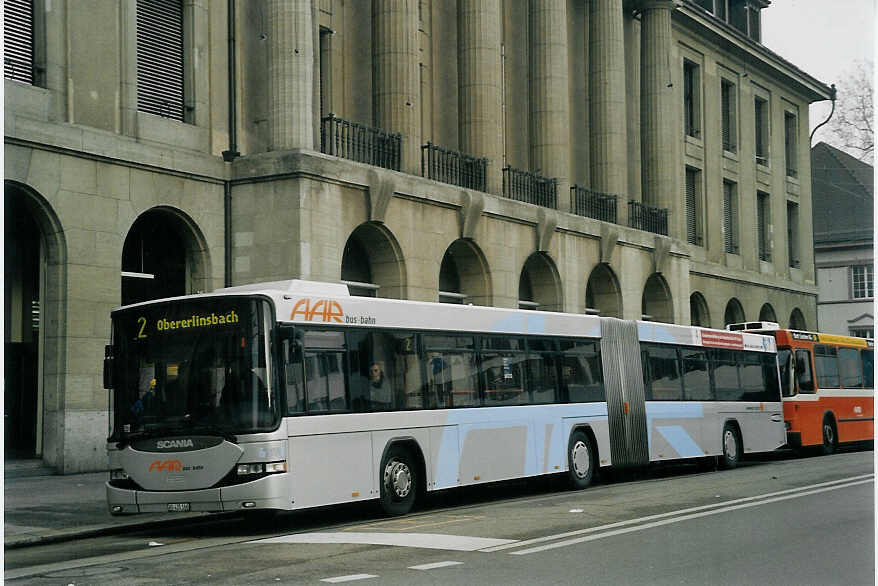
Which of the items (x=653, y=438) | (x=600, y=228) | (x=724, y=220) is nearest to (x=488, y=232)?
(x=600, y=228)

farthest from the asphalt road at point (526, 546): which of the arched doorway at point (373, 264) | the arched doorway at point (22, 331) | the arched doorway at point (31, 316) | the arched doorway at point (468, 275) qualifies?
the arched doorway at point (468, 275)

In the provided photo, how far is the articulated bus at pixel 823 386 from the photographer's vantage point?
92.7ft

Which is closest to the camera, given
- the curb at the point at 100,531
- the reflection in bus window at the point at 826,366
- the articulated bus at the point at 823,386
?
the curb at the point at 100,531

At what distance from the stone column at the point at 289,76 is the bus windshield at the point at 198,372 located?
415 inches

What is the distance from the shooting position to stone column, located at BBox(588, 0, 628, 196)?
122ft

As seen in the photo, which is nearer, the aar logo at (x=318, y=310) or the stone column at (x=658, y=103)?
the aar logo at (x=318, y=310)

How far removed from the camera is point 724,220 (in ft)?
159

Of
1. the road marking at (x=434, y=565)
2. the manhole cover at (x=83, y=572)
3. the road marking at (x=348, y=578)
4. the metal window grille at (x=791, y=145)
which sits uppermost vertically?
the metal window grille at (x=791, y=145)

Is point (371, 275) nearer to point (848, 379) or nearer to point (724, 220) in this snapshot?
point (848, 379)

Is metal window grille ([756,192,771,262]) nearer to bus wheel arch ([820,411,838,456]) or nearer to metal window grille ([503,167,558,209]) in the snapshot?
metal window grille ([503,167,558,209])

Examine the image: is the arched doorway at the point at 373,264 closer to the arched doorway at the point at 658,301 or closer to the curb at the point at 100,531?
the curb at the point at 100,531

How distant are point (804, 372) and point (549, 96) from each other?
35.2 feet

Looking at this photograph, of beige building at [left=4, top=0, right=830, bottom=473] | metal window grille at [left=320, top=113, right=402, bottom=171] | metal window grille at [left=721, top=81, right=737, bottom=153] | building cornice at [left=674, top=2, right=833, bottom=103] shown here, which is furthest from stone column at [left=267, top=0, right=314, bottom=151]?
metal window grille at [left=721, top=81, right=737, bottom=153]

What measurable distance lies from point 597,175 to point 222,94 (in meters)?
15.3
